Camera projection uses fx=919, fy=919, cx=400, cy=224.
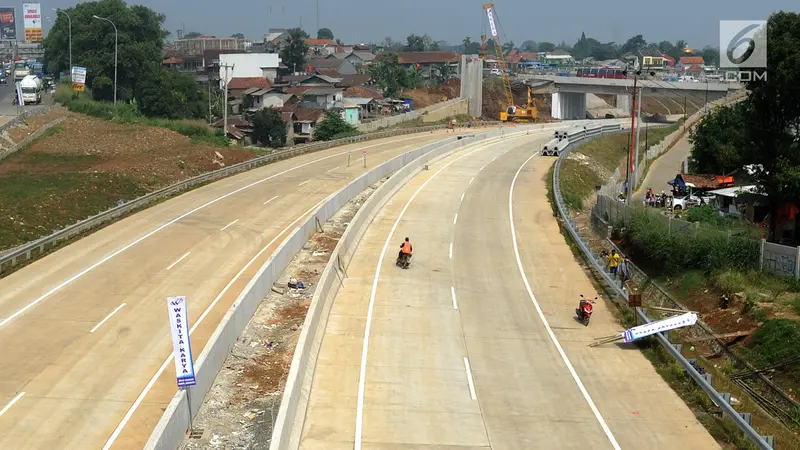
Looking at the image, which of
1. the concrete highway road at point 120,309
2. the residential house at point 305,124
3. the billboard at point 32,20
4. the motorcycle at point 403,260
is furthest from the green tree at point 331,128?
the billboard at point 32,20

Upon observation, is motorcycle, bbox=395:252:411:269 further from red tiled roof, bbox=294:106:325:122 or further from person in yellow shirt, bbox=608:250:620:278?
red tiled roof, bbox=294:106:325:122

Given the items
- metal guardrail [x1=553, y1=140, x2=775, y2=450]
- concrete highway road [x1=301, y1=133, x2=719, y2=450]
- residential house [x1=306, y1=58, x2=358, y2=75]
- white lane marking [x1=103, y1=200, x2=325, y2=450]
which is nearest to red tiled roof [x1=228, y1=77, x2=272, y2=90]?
residential house [x1=306, y1=58, x2=358, y2=75]

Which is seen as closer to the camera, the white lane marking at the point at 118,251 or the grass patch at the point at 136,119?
the white lane marking at the point at 118,251

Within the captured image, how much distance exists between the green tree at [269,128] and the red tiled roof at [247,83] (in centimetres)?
3379

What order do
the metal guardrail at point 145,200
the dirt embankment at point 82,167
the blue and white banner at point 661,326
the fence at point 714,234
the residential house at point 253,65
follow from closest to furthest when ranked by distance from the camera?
the blue and white banner at point 661,326
the fence at point 714,234
the metal guardrail at point 145,200
the dirt embankment at point 82,167
the residential house at point 253,65

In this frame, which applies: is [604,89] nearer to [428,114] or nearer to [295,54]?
[428,114]

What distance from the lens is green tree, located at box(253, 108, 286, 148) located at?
321 ft

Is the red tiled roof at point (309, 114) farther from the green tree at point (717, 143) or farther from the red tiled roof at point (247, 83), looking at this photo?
the green tree at point (717, 143)

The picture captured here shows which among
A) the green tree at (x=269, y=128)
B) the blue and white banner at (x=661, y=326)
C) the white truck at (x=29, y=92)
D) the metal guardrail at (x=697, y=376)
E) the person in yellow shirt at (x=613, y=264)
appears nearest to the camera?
the metal guardrail at (x=697, y=376)

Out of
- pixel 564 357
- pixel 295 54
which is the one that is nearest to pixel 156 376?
pixel 564 357

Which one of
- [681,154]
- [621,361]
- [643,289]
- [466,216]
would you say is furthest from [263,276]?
[681,154]

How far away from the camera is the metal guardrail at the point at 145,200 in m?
35.0

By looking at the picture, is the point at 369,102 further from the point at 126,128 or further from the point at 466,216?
the point at 466,216

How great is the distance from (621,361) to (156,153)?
44.8m
